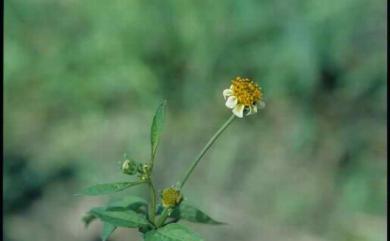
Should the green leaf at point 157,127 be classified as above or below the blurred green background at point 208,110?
below

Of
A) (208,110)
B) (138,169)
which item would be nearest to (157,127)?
(138,169)

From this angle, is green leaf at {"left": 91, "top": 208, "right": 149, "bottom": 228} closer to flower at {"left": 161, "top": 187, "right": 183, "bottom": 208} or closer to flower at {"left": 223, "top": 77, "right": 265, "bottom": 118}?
flower at {"left": 161, "top": 187, "right": 183, "bottom": 208}

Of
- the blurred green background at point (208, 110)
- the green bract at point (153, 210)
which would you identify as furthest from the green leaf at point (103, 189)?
the blurred green background at point (208, 110)

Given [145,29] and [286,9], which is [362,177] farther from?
[145,29]

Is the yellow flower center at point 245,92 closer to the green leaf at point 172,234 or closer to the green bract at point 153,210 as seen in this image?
the green bract at point 153,210

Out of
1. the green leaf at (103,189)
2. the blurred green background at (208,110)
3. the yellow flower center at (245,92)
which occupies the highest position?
the blurred green background at (208,110)

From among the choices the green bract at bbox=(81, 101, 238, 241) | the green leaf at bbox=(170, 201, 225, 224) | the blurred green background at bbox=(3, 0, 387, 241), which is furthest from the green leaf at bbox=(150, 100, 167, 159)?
the blurred green background at bbox=(3, 0, 387, 241)

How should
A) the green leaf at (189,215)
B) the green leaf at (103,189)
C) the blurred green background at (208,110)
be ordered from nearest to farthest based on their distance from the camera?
the green leaf at (103,189)
the green leaf at (189,215)
the blurred green background at (208,110)

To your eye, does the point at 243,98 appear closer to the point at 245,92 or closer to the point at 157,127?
the point at 245,92
